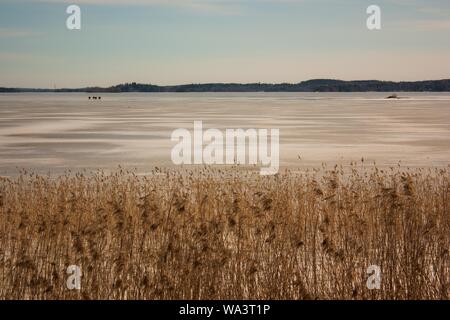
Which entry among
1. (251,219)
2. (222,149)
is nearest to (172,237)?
(251,219)

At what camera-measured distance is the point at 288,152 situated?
39.3m

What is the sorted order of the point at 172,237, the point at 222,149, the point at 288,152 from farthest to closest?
the point at 222,149, the point at 288,152, the point at 172,237

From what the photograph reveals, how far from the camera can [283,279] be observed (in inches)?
493

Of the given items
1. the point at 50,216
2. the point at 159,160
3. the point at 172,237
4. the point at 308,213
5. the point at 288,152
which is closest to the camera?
the point at 172,237

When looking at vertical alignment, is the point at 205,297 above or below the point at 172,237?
below

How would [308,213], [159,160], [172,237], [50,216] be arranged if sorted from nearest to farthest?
[172,237], [50,216], [308,213], [159,160]
